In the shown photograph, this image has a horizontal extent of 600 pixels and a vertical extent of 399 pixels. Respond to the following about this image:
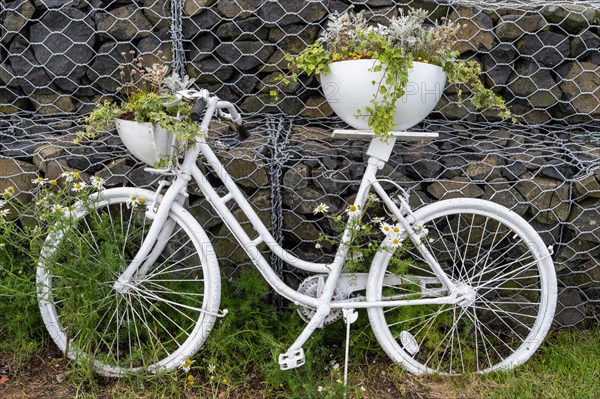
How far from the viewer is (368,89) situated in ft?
6.43

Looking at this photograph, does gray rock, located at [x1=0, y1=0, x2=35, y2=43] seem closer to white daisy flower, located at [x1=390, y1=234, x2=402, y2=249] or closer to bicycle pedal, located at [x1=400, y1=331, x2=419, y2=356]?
white daisy flower, located at [x1=390, y1=234, x2=402, y2=249]

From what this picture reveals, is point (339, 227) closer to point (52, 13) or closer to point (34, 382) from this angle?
point (34, 382)

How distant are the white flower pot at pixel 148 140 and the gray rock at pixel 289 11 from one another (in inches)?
36.7

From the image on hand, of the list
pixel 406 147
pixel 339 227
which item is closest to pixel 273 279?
pixel 339 227

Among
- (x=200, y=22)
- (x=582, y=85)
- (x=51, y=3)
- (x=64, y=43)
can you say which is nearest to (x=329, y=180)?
(x=200, y=22)

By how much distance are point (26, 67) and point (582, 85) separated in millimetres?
2370

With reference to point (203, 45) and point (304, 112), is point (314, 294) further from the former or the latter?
point (203, 45)

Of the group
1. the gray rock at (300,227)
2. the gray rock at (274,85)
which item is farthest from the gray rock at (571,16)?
the gray rock at (300,227)

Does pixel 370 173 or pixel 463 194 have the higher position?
pixel 370 173

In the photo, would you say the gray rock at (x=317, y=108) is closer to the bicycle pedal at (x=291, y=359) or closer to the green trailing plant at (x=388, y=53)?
the green trailing plant at (x=388, y=53)

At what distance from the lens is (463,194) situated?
240cm

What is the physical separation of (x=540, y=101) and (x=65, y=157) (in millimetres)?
1949

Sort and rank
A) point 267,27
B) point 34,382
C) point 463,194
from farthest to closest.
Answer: point 267,27, point 463,194, point 34,382

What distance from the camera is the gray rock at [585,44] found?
8.66 feet
